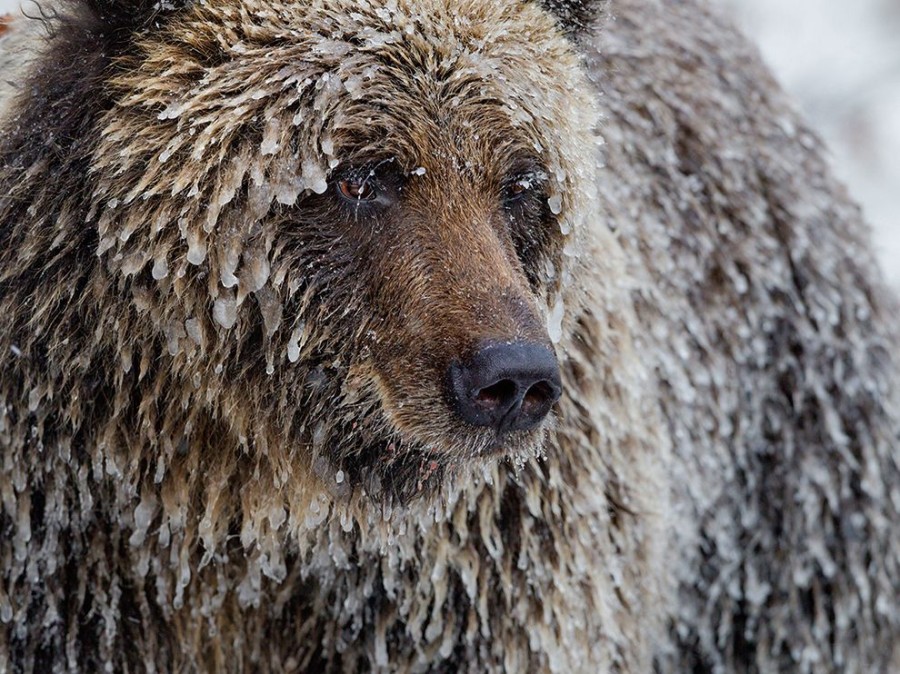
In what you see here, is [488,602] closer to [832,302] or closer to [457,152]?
[457,152]

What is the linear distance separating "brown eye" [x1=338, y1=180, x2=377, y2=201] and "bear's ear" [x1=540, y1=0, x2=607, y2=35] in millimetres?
806

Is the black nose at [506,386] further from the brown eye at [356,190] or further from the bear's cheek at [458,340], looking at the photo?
the brown eye at [356,190]

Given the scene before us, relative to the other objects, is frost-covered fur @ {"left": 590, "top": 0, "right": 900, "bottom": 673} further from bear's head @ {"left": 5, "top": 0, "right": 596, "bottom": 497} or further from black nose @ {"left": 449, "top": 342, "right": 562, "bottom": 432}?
black nose @ {"left": 449, "top": 342, "right": 562, "bottom": 432}

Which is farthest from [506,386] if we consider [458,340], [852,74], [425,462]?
[852,74]

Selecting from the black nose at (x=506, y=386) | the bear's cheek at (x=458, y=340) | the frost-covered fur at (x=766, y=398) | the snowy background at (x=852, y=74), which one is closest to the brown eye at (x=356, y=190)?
the bear's cheek at (x=458, y=340)

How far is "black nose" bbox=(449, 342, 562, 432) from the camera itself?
2.78 metres

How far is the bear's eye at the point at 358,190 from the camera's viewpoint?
2.98 metres

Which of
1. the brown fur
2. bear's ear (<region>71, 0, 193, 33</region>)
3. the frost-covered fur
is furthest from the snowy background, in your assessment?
bear's ear (<region>71, 0, 193, 33</region>)

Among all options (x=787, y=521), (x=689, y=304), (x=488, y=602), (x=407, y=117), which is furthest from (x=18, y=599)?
(x=787, y=521)

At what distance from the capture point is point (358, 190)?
2.99 meters

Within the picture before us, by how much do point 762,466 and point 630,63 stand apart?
5.15ft

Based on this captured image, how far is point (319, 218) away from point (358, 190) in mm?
108

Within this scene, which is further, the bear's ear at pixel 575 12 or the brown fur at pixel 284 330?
the bear's ear at pixel 575 12

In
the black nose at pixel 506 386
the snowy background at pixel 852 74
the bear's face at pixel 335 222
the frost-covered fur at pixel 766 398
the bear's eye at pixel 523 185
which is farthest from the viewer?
the snowy background at pixel 852 74
